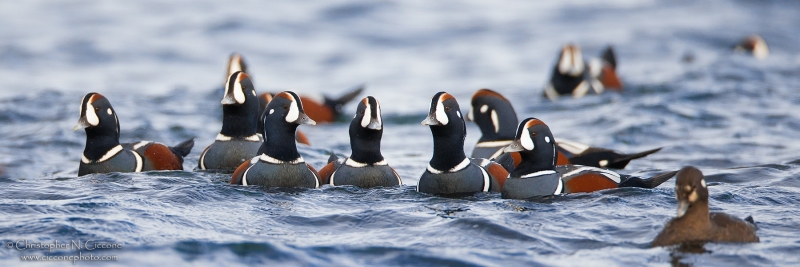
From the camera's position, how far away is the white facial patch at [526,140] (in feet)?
28.6

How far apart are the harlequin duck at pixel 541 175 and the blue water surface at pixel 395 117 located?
0.14 meters

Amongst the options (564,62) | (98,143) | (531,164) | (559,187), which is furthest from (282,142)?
(564,62)

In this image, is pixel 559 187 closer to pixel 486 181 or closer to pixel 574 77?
pixel 486 181

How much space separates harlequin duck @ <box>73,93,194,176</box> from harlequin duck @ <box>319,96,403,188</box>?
2.20 meters

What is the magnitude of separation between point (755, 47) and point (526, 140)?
14943mm

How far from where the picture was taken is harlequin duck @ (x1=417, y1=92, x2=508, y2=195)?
8.88 meters

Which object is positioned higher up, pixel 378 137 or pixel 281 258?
pixel 378 137

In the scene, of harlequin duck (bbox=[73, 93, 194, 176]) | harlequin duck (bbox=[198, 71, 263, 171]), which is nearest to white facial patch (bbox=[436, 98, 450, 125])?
harlequin duck (bbox=[198, 71, 263, 171])

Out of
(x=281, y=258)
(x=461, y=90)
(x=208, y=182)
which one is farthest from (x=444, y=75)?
(x=281, y=258)

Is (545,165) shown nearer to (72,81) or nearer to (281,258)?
(281,258)

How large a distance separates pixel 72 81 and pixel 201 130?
20.6 feet

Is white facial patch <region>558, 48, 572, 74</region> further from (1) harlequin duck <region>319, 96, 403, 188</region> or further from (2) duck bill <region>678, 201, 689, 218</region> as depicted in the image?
(2) duck bill <region>678, 201, 689, 218</region>

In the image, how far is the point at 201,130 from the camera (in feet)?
47.7

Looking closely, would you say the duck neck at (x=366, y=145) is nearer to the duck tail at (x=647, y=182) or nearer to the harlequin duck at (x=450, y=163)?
the harlequin duck at (x=450, y=163)
